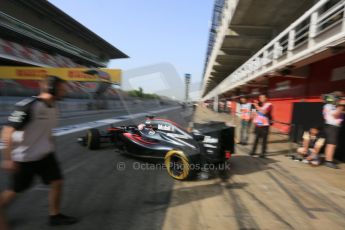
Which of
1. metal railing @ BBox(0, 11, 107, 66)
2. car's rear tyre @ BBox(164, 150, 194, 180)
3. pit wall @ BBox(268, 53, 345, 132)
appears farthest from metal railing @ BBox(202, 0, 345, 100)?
metal railing @ BBox(0, 11, 107, 66)

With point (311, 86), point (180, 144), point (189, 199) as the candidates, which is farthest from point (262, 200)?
point (311, 86)

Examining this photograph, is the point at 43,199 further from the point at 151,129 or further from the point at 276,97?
the point at 276,97

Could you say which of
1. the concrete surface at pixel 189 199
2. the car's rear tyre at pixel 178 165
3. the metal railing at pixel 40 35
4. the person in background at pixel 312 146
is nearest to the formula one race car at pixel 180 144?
the car's rear tyre at pixel 178 165

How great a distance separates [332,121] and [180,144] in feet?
12.9

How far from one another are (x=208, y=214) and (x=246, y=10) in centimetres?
1384

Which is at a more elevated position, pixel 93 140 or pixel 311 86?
pixel 311 86

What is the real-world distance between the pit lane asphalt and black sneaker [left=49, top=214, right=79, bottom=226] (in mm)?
68

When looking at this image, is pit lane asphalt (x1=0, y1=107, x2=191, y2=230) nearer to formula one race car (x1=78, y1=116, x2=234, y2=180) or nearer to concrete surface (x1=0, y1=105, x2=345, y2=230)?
concrete surface (x1=0, y1=105, x2=345, y2=230)

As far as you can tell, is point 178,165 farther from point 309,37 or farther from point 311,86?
point 311,86

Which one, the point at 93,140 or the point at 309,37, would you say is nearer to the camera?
the point at 93,140

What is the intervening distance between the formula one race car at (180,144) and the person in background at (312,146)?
8.65ft

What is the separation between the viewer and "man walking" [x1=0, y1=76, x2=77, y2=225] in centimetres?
323

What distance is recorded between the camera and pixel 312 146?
27.8ft

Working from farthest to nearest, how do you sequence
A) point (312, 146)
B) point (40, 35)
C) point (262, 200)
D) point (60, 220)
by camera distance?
point (40, 35) → point (312, 146) → point (262, 200) → point (60, 220)
